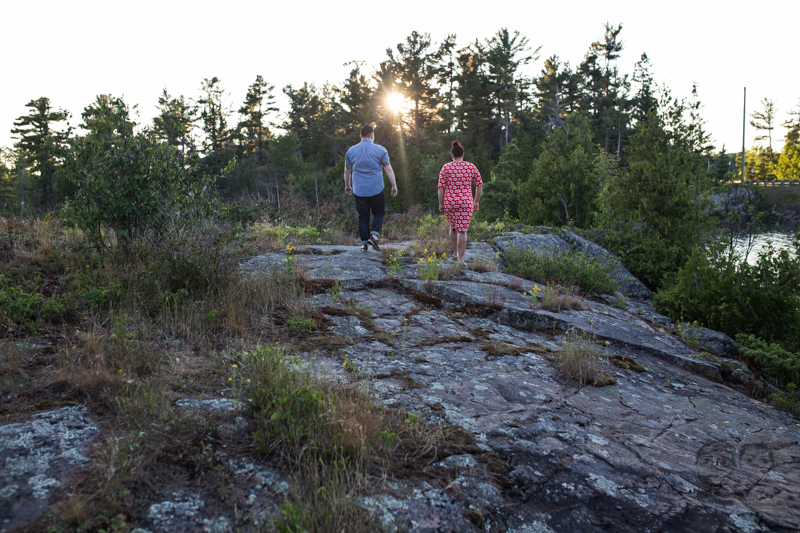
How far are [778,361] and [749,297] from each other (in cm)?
147

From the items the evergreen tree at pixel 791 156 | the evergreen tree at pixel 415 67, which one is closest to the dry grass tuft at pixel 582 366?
the evergreen tree at pixel 415 67

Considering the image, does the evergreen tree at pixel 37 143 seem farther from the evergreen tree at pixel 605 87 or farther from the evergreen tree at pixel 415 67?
the evergreen tree at pixel 605 87

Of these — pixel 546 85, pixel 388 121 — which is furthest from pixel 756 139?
pixel 388 121

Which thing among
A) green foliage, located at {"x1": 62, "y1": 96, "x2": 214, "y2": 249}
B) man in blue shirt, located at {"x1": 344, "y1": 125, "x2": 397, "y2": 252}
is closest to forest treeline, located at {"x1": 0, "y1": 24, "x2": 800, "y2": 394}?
green foliage, located at {"x1": 62, "y1": 96, "x2": 214, "y2": 249}

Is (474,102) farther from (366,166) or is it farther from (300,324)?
(300,324)

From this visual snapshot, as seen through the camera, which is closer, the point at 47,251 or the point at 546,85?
the point at 47,251

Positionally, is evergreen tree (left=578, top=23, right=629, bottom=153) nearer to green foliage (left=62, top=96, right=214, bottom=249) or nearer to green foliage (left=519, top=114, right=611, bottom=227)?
green foliage (left=519, top=114, right=611, bottom=227)

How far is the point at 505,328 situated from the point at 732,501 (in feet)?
9.28

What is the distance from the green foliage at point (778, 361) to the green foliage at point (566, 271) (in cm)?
242

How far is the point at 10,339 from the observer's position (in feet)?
10.6

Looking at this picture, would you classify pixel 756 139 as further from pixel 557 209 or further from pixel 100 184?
pixel 100 184

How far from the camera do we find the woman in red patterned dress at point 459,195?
7.79 meters

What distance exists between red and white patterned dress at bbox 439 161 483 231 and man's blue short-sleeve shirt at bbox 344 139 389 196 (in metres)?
1.09

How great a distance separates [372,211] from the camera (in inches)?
312
